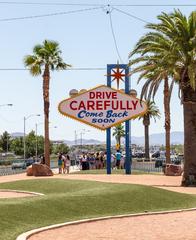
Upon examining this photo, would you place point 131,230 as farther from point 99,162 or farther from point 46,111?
point 46,111

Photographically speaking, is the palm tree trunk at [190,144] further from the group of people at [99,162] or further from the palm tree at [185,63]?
the group of people at [99,162]

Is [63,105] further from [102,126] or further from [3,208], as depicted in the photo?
[3,208]

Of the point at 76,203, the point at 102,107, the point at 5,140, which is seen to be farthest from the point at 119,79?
the point at 5,140

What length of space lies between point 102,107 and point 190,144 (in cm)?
1088

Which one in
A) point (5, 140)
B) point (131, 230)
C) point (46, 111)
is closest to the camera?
point (131, 230)

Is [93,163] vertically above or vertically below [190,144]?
below

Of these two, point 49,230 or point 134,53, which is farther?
point 134,53

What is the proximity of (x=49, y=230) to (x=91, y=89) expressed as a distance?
25828mm

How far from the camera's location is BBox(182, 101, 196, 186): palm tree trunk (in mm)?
29656

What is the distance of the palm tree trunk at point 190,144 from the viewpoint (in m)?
29.7

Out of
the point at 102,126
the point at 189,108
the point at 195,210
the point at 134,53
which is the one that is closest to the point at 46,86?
the point at 102,126

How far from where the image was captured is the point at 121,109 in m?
39.0

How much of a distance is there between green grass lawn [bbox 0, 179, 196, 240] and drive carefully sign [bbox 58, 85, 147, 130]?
13.8 meters

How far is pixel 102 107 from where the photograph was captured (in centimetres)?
3928
